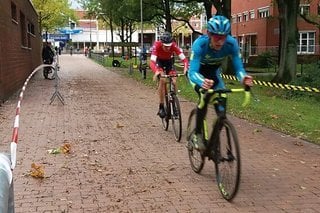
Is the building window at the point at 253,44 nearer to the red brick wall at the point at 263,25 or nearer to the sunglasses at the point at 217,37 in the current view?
the red brick wall at the point at 263,25

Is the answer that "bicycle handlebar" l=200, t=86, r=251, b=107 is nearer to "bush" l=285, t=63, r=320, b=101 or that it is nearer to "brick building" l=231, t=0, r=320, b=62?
"bush" l=285, t=63, r=320, b=101

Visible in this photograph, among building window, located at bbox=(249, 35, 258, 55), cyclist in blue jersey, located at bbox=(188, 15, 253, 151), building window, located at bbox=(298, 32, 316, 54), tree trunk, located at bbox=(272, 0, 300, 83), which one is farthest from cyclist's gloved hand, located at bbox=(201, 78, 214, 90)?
building window, located at bbox=(249, 35, 258, 55)

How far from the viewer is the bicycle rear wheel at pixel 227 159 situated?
17.0 ft

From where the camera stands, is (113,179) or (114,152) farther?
(114,152)

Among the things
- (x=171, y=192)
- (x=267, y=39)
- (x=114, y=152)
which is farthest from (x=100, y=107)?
(x=267, y=39)

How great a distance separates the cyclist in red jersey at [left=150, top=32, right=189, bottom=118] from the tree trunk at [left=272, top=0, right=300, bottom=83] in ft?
41.8

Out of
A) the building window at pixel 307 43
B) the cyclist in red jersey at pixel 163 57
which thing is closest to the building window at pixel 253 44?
the building window at pixel 307 43

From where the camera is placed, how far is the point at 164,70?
9.27 m

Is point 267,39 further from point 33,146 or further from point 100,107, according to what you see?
point 33,146

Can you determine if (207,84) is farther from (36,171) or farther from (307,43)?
(307,43)

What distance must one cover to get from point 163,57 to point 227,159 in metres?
4.12

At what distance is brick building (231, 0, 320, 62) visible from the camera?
46.8 metres

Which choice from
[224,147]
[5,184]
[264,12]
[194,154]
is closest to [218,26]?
[224,147]

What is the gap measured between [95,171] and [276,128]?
4.82 metres
